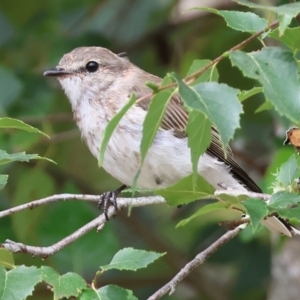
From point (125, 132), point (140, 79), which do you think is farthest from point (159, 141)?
point (140, 79)

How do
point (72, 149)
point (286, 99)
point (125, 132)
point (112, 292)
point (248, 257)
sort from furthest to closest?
point (72, 149), point (248, 257), point (125, 132), point (112, 292), point (286, 99)

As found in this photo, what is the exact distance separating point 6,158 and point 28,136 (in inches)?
73.6

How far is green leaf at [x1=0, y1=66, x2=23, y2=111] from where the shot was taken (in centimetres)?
416

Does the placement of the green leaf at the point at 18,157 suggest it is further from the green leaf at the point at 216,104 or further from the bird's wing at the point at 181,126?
the bird's wing at the point at 181,126

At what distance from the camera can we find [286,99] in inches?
68.1

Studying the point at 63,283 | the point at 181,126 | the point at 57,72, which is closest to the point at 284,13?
the point at 63,283

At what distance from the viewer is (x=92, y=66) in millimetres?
3865

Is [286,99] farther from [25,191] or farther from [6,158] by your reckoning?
[25,191]

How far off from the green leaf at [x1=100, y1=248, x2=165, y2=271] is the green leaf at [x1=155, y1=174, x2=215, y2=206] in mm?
197

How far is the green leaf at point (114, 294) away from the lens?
6.92ft

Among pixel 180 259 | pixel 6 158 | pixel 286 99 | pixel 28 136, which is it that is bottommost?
pixel 180 259

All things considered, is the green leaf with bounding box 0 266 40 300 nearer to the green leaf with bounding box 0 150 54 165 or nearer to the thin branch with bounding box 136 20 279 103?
the green leaf with bounding box 0 150 54 165

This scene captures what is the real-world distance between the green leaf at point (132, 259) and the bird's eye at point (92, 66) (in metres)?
1.81

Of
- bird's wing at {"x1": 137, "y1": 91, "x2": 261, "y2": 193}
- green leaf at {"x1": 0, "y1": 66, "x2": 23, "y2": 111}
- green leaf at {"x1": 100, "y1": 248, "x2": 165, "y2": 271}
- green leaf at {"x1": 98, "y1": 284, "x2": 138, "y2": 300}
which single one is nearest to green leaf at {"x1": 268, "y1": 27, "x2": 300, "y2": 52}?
green leaf at {"x1": 100, "y1": 248, "x2": 165, "y2": 271}
